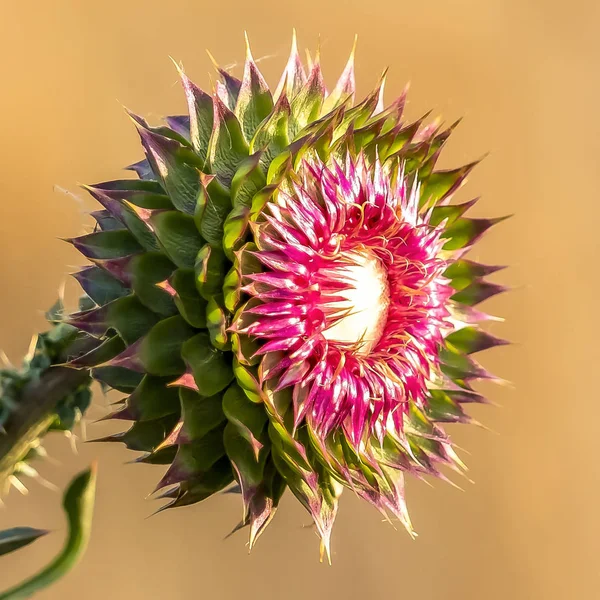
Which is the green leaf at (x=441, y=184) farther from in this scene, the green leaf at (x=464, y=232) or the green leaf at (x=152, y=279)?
the green leaf at (x=152, y=279)

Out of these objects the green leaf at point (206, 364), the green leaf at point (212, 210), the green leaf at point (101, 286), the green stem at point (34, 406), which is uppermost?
the green leaf at point (212, 210)

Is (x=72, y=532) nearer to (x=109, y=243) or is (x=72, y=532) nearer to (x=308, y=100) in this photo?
(x=109, y=243)

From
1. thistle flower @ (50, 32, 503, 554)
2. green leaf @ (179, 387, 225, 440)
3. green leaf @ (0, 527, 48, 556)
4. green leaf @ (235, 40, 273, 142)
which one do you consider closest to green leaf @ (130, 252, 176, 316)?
thistle flower @ (50, 32, 503, 554)

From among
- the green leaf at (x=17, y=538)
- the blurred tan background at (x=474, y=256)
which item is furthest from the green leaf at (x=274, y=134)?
the blurred tan background at (x=474, y=256)

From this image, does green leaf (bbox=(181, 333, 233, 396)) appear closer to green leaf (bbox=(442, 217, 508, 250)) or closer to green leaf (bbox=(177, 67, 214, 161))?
green leaf (bbox=(177, 67, 214, 161))

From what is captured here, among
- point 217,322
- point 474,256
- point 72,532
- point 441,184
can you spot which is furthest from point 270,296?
point 474,256

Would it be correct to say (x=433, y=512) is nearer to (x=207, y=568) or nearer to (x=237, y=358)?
(x=207, y=568)

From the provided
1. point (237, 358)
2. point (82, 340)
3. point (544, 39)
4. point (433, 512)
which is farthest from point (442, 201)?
point (544, 39)

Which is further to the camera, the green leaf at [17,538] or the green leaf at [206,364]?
the green leaf at [17,538]
